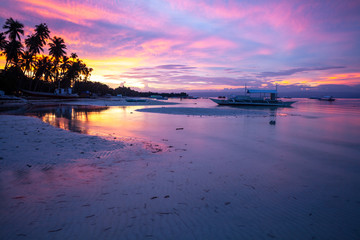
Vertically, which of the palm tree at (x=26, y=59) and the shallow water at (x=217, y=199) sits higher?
the palm tree at (x=26, y=59)

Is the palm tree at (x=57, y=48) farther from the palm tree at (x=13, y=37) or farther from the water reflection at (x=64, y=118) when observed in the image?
the water reflection at (x=64, y=118)

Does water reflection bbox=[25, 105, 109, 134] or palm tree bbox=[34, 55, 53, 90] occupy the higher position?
palm tree bbox=[34, 55, 53, 90]

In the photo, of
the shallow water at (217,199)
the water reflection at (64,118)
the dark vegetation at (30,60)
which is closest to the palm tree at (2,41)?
the dark vegetation at (30,60)

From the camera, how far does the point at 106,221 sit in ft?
13.0

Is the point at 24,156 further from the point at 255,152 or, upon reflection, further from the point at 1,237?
the point at 255,152

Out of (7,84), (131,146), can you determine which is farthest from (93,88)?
(131,146)

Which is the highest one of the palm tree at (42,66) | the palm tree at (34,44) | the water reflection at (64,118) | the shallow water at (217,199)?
the palm tree at (34,44)

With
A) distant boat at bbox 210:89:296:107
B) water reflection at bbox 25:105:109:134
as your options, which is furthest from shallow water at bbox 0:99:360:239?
distant boat at bbox 210:89:296:107

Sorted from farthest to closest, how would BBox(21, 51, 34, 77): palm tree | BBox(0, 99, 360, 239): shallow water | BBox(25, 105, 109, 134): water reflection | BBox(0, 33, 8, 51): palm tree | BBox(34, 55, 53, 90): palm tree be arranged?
BBox(34, 55, 53, 90): palm tree < BBox(21, 51, 34, 77): palm tree < BBox(0, 33, 8, 51): palm tree < BBox(25, 105, 109, 134): water reflection < BBox(0, 99, 360, 239): shallow water

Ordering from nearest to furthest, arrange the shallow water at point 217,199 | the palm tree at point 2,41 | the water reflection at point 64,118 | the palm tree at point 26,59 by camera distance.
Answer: the shallow water at point 217,199 → the water reflection at point 64,118 → the palm tree at point 2,41 → the palm tree at point 26,59

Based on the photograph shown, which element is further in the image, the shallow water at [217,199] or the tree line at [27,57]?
the tree line at [27,57]

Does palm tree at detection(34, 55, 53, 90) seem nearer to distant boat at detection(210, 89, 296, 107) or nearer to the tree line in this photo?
the tree line

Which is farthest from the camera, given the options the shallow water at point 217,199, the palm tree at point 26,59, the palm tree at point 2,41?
the palm tree at point 26,59

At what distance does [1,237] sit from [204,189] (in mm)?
4381
